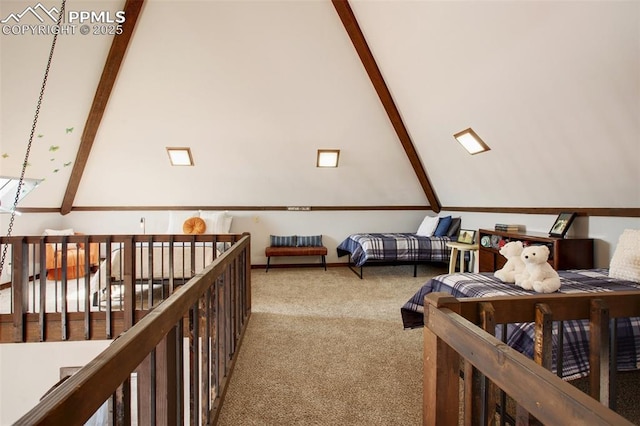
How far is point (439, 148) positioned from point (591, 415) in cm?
419

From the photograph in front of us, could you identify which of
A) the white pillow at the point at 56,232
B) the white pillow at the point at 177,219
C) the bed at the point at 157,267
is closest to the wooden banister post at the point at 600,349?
the bed at the point at 157,267

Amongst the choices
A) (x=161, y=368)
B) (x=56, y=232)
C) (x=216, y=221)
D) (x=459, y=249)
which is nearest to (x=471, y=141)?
(x=459, y=249)

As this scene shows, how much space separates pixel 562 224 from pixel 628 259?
3.43ft

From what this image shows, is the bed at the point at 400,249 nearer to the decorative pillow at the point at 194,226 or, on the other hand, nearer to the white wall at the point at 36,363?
the decorative pillow at the point at 194,226

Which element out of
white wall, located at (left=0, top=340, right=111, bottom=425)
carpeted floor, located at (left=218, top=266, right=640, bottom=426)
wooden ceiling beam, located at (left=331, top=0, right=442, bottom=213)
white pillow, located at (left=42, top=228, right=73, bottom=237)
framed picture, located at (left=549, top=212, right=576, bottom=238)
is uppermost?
wooden ceiling beam, located at (left=331, top=0, right=442, bottom=213)

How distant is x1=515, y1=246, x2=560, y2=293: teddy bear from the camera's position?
1818mm

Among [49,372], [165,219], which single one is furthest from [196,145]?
[49,372]

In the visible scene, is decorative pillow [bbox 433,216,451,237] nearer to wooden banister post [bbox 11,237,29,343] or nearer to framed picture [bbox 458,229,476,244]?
framed picture [bbox 458,229,476,244]

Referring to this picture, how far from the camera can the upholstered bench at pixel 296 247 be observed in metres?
5.13

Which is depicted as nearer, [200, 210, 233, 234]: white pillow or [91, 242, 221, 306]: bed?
[91, 242, 221, 306]: bed

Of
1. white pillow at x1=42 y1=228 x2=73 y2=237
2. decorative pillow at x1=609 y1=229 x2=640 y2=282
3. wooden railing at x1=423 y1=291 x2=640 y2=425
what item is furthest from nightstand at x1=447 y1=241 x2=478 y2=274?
white pillow at x1=42 y1=228 x2=73 y2=237

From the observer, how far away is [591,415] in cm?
49

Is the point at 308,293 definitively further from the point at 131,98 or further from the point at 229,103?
the point at 131,98

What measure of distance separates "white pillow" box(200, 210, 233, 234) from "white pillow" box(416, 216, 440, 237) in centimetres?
352
